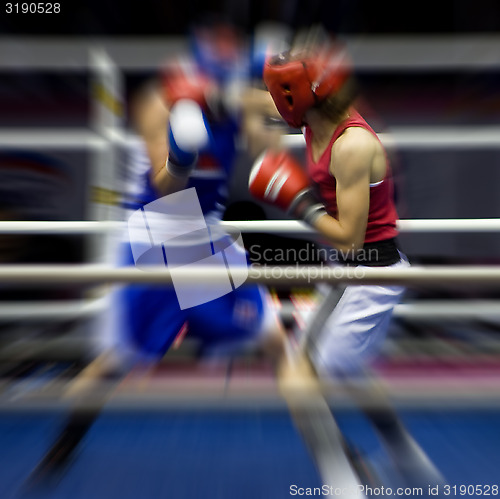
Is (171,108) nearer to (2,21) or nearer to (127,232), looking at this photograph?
(127,232)

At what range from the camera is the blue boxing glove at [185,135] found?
1.17 m

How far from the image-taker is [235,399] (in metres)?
0.77

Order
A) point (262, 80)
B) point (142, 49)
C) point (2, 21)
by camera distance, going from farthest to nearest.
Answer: point (2, 21)
point (142, 49)
point (262, 80)

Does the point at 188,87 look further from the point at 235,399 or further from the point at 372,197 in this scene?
the point at 235,399

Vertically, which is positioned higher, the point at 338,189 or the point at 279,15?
the point at 279,15

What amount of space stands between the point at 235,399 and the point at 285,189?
26.1 inches

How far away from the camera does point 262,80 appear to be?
1475mm

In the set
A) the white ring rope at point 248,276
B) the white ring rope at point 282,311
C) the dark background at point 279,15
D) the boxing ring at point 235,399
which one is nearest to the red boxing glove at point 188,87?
the boxing ring at point 235,399

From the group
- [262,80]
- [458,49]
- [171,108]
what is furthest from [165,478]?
[458,49]

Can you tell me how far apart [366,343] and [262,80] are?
809mm

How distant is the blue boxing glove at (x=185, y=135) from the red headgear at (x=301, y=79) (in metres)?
0.26

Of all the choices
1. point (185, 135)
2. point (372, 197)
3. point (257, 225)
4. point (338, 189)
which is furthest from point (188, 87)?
point (257, 225)

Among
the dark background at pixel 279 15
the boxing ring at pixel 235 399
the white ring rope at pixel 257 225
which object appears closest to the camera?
the boxing ring at pixel 235 399

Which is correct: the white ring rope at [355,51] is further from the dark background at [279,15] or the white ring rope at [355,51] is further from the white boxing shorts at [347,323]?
the white boxing shorts at [347,323]
